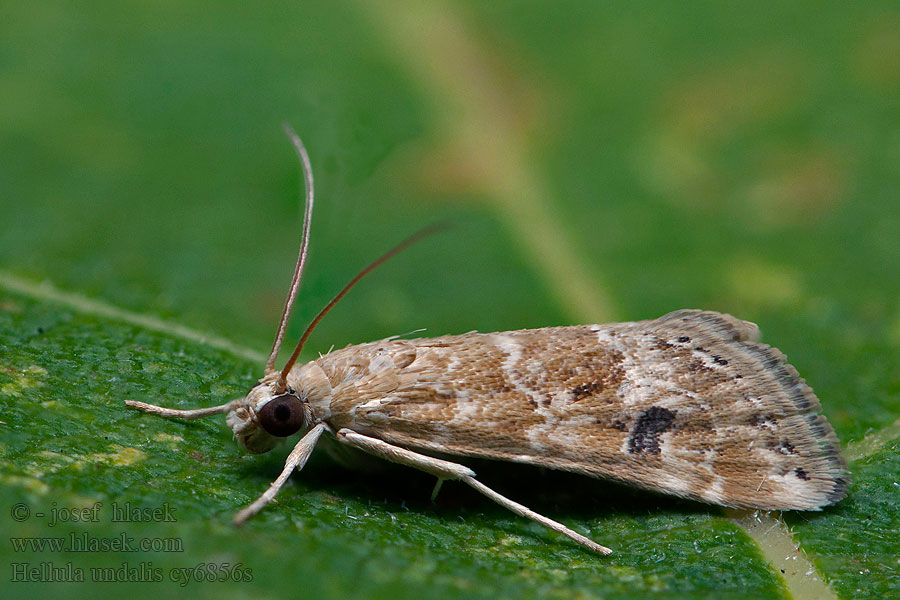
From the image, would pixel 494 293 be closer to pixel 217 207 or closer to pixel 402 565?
pixel 217 207

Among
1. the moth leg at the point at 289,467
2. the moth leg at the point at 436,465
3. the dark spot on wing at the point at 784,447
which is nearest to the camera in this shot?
the moth leg at the point at 289,467

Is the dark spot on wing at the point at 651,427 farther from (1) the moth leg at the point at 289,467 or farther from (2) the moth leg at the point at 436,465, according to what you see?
(1) the moth leg at the point at 289,467

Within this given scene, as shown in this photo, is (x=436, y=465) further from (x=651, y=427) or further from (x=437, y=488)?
(x=651, y=427)

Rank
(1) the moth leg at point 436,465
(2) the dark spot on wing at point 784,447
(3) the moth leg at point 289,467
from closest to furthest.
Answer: (3) the moth leg at point 289,467 < (1) the moth leg at point 436,465 < (2) the dark spot on wing at point 784,447

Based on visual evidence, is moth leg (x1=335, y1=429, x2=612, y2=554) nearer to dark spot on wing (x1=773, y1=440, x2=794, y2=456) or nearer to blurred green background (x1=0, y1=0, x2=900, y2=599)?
blurred green background (x1=0, y1=0, x2=900, y2=599)

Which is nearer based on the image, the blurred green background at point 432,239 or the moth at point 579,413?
the blurred green background at point 432,239

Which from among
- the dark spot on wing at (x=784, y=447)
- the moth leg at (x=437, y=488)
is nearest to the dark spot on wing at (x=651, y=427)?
the dark spot on wing at (x=784, y=447)

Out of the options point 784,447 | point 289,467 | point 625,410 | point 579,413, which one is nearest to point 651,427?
point 625,410

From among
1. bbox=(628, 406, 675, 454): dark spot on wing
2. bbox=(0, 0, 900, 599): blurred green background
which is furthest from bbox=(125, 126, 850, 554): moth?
bbox=(0, 0, 900, 599): blurred green background
